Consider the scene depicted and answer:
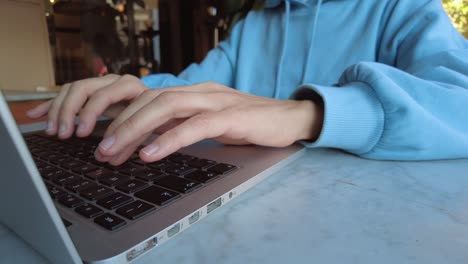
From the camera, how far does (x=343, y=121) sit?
0.36 m

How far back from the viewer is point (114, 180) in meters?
0.27

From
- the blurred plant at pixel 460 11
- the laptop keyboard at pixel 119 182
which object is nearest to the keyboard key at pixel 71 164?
the laptop keyboard at pixel 119 182

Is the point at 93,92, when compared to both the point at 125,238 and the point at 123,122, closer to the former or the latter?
the point at 123,122

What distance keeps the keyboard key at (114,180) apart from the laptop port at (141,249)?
0.30ft

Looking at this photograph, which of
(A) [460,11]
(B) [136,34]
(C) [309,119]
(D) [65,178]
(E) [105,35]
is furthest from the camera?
(B) [136,34]

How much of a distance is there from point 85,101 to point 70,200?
27 centimetres

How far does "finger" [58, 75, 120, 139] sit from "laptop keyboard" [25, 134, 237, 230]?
0.05 m

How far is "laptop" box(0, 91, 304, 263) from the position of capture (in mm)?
131

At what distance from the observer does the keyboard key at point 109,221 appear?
0.63 feet

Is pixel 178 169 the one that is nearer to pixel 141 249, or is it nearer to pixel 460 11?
pixel 141 249

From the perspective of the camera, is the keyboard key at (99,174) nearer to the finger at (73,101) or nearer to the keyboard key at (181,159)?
the keyboard key at (181,159)

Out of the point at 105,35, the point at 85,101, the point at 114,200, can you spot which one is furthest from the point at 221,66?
the point at 105,35

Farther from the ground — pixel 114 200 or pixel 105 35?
pixel 105 35

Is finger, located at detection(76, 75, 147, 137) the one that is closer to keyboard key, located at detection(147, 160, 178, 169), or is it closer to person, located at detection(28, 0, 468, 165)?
person, located at detection(28, 0, 468, 165)
